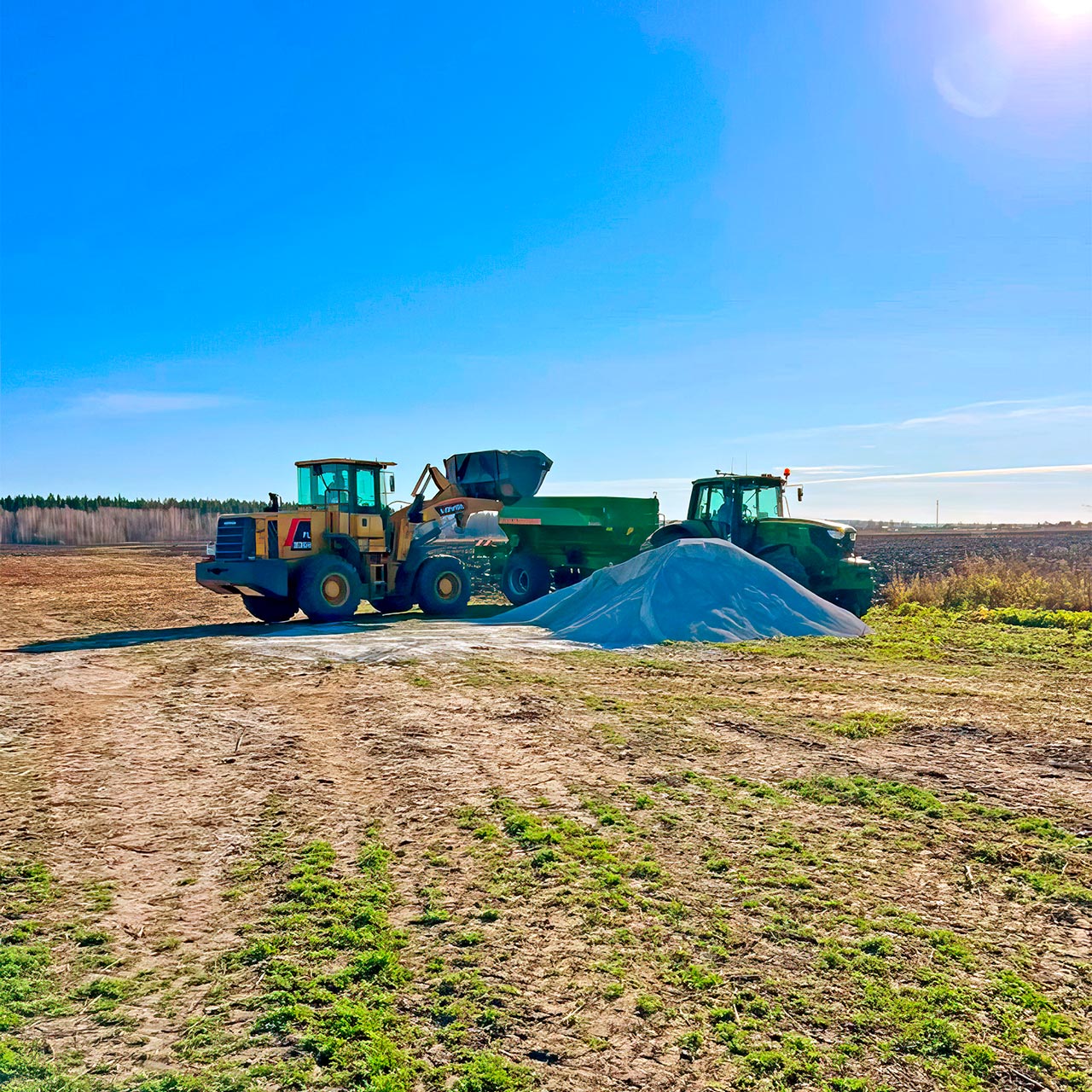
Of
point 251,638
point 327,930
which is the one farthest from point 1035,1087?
point 251,638

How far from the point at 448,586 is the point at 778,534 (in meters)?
6.94

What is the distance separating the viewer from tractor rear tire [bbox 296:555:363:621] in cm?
1595

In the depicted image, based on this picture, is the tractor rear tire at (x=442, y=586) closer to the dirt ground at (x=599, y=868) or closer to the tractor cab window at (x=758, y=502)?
the tractor cab window at (x=758, y=502)

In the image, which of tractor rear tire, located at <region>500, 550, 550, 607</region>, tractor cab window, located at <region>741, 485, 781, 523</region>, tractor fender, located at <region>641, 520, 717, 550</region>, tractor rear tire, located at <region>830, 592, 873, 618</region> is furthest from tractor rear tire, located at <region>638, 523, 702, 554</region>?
tractor rear tire, located at <region>830, 592, 873, 618</region>

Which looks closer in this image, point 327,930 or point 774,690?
point 327,930

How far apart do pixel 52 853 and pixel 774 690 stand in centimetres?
697

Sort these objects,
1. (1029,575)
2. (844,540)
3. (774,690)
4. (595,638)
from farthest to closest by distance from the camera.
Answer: (1029,575)
(844,540)
(595,638)
(774,690)

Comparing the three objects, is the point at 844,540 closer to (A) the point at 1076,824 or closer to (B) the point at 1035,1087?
(A) the point at 1076,824

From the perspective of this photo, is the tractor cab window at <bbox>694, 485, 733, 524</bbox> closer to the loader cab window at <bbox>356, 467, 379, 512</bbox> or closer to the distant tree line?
the loader cab window at <bbox>356, 467, 379, 512</bbox>

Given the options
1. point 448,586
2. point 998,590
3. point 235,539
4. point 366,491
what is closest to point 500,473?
point 448,586

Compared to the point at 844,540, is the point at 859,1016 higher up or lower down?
lower down

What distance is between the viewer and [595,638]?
44.6 ft

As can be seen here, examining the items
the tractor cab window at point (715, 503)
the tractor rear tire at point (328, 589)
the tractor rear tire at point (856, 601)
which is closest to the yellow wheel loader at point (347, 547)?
the tractor rear tire at point (328, 589)

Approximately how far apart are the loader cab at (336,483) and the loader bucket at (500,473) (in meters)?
3.42
